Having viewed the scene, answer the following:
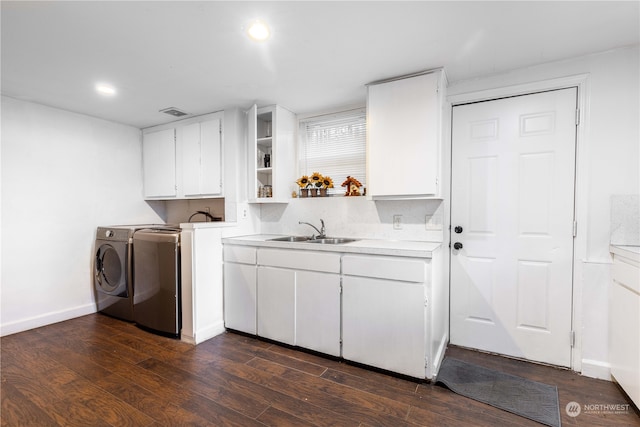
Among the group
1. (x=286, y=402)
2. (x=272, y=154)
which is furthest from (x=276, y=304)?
(x=272, y=154)

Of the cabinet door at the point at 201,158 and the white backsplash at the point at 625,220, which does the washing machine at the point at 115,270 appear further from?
the white backsplash at the point at 625,220

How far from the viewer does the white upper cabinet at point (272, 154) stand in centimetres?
307

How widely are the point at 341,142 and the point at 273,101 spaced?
0.80m

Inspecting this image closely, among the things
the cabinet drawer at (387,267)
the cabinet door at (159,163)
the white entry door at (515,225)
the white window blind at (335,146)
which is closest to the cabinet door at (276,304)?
the cabinet drawer at (387,267)

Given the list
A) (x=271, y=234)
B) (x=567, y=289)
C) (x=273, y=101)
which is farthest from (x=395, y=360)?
(x=273, y=101)

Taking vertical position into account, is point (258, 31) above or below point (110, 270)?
above

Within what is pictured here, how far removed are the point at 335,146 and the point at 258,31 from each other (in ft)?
4.95

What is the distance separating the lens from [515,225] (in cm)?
235

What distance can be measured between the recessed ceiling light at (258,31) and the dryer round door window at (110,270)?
264cm

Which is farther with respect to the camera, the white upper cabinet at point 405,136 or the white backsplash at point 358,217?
the white backsplash at point 358,217

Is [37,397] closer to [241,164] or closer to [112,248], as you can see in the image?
[112,248]

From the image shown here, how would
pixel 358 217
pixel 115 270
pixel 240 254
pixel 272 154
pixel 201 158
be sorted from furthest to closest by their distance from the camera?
pixel 201 158
pixel 115 270
pixel 272 154
pixel 358 217
pixel 240 254

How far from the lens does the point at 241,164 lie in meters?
3.20

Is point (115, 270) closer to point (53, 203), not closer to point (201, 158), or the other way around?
point (53, 203)
